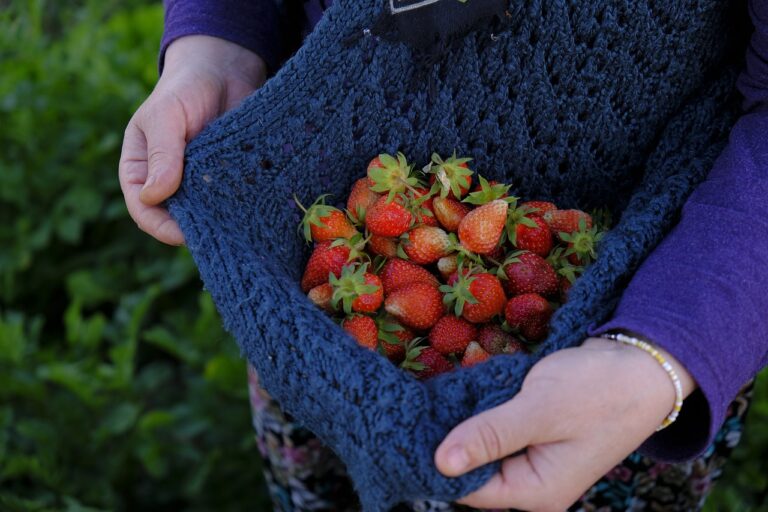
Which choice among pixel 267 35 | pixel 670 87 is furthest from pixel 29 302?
pixel 670 87

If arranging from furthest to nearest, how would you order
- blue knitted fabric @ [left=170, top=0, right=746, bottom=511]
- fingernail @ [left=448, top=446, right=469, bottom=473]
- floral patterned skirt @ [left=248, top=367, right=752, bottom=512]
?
floral patterned skirt @ [left=248, top=367, right=752, bottom=512] < blue knitted fabric @ [left=170, top=0, right=746, bottom=511] < fingernail @ [left=448, top=446, right=469, bottom=473]

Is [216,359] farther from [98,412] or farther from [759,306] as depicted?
[759,306]

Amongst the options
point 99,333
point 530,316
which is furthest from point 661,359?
point 99,333

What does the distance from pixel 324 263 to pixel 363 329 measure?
106 mm

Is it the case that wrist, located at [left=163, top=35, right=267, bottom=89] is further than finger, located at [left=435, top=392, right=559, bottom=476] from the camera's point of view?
Yes

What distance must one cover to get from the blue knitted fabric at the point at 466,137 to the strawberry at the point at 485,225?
7 centimetres

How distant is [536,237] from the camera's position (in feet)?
3.29

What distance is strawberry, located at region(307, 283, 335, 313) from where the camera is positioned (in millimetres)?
970

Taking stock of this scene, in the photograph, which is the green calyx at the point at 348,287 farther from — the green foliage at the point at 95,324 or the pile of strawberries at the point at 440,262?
the green foliage at the point at 95,324

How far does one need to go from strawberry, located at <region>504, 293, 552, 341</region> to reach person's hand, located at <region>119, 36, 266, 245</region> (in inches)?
17.0

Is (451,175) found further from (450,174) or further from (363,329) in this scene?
(363,329)

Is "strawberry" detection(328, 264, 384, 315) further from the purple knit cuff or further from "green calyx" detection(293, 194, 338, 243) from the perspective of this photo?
the purple knit cuff

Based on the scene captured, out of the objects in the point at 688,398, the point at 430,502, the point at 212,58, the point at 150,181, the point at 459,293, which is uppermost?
the point at 212,58

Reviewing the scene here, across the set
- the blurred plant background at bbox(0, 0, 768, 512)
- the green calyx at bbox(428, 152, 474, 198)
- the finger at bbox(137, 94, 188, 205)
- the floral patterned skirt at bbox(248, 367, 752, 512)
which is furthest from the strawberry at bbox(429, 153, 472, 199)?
the blurred plant background at bbox(0, 0, 768, 512)
